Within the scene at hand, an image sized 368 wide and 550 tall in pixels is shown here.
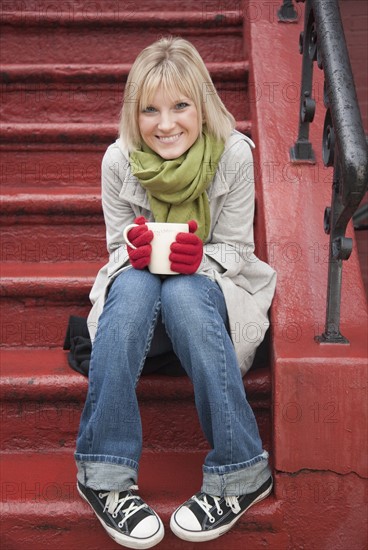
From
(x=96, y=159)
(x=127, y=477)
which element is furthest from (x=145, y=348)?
(x=96, y=159)

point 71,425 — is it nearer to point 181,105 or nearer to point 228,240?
point 228,240

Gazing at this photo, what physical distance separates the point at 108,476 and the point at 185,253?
68cm

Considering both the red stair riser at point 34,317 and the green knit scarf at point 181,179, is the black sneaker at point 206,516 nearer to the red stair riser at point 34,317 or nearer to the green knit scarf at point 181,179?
the green knit scarf at point 181,179

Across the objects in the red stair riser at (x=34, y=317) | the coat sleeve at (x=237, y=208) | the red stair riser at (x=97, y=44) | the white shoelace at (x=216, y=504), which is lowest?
the white shoelace at (x=216, y=504)

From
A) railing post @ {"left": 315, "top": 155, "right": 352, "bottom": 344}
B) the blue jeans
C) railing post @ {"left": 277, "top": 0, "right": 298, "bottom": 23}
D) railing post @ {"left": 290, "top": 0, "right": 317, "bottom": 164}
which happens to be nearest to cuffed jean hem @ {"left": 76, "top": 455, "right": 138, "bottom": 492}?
the blue jeans

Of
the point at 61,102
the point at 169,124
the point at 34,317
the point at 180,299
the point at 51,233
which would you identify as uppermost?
the point at 61,102

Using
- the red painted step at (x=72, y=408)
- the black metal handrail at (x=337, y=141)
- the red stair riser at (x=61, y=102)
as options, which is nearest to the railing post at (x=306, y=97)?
the black metal handrail at (x=337, y=141)

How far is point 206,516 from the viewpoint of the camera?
1990mm

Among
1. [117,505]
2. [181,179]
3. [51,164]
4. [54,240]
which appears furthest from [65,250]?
[117,505]

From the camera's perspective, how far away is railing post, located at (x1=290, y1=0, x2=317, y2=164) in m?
2.38

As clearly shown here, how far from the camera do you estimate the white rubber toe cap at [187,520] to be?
196cm

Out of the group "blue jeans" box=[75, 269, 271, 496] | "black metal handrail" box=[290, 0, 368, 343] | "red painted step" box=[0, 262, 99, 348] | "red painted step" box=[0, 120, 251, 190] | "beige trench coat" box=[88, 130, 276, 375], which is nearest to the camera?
"black metal handrail" box=[290, 0, 368, 343]

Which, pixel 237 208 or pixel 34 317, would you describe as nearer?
pixel 237 208

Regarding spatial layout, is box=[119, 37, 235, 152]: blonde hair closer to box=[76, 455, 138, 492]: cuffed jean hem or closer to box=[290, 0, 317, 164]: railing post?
box=[290, 0, 317, 164]: railing post
